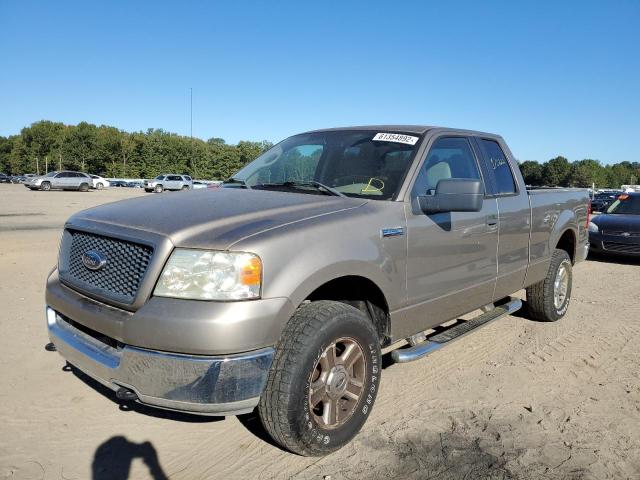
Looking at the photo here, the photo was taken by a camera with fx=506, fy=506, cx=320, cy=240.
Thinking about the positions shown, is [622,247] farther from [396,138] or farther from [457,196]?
[457,196]

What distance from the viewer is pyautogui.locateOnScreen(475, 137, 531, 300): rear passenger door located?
4.32 meters

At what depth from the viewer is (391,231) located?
314 cm

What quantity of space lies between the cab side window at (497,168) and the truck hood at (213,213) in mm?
1751

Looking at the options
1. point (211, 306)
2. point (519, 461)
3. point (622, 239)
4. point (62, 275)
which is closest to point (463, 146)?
point (519, 461)

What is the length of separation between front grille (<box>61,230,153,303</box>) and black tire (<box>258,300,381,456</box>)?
0.80 metres

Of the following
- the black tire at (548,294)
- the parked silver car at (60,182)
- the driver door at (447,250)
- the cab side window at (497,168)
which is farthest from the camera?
the parked silver car at (60,182)

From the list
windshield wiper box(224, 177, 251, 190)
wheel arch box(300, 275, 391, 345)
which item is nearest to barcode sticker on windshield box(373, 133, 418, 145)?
windshield wiper box(224, 177, 251, 190)

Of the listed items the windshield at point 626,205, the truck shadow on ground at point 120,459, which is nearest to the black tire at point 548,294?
the truck shadow on ground at point 120,459

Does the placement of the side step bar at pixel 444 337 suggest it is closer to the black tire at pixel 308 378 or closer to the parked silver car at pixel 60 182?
the black tire at pixel 308 378

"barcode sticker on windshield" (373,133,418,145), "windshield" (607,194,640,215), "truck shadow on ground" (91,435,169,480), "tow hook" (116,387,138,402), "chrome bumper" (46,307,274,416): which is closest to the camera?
"chrome bumper" (46,307,274,416)

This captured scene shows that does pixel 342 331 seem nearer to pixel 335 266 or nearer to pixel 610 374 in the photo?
pixel 335 266

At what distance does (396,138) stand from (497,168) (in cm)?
131

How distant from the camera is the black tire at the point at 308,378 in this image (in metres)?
2.54

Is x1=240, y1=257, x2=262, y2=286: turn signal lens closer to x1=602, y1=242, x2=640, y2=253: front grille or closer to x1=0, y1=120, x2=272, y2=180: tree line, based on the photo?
x1=602, y1=242, x2=640, y2=253: front grille
